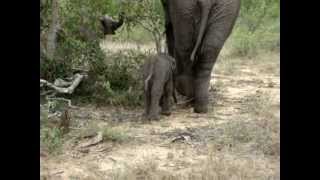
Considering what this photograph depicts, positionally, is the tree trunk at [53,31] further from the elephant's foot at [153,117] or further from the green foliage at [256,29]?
the green foliage at [256,29]

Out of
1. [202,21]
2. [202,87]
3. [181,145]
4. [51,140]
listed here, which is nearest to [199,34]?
[202,21]

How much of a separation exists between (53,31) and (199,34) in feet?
6.43

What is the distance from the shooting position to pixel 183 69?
27.2 feet

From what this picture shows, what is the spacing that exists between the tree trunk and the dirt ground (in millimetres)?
1184

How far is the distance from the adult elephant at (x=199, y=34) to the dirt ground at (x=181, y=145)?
38 cm

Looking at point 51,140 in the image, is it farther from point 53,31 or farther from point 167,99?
point 53,31

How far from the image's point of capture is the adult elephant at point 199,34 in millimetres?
7945

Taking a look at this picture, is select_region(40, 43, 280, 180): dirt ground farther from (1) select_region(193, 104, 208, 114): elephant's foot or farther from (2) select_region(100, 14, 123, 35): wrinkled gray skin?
(2) select_region(100, 14, 123, 35): wrinkled gray skin

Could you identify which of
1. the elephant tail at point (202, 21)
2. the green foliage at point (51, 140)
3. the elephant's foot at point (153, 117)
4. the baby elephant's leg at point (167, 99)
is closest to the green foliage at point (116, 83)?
the baby elephant's leg at point (167, 99)
